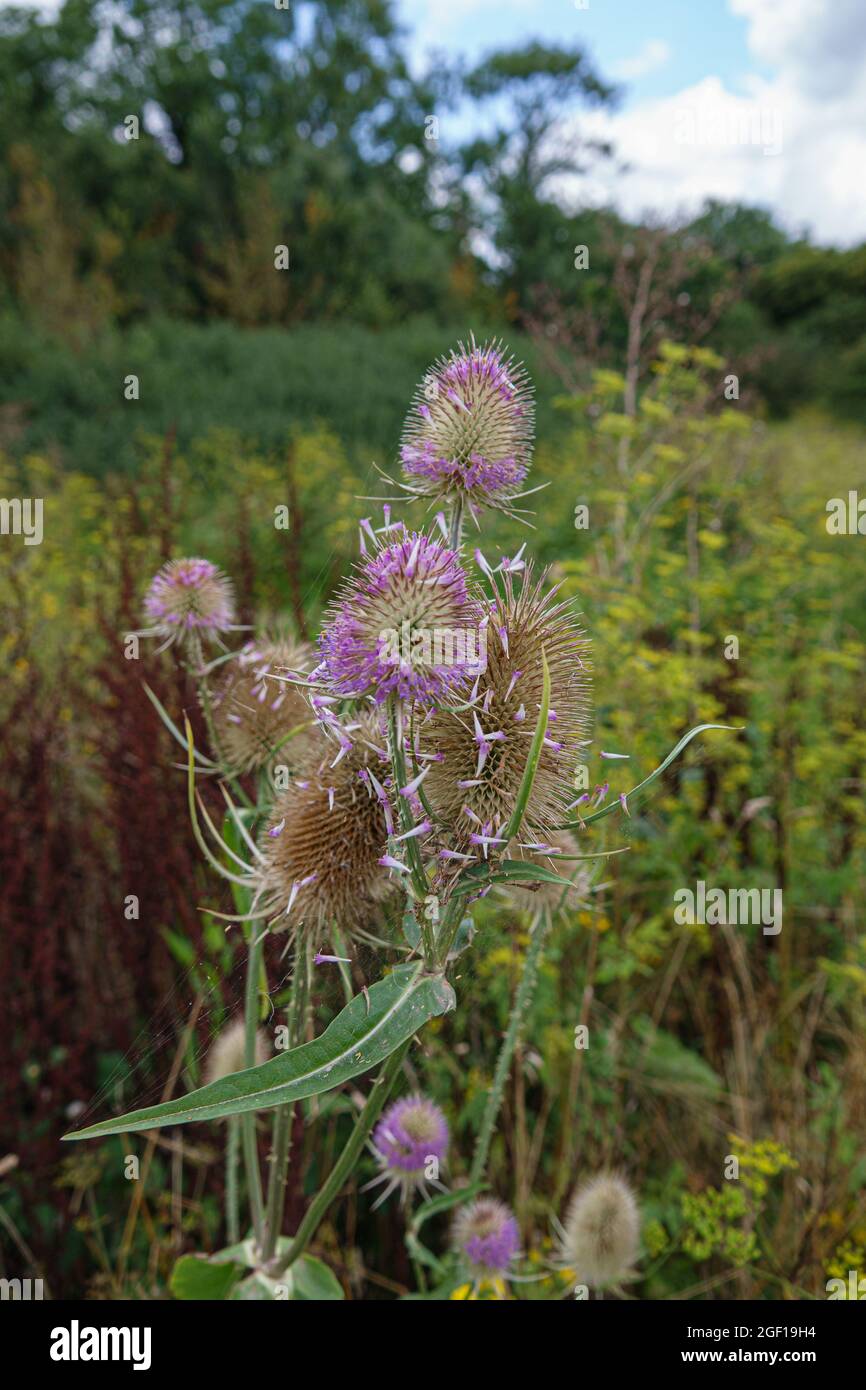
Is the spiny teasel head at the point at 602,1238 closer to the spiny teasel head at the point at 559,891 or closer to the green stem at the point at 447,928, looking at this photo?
the spiny teasel head at the point at 559,891

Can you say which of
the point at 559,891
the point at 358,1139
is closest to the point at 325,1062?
the point at 358,1139

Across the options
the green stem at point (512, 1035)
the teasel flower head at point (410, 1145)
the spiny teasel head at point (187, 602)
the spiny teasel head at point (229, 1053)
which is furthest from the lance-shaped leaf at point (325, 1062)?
the spiny teasel head at point (229, 1053)

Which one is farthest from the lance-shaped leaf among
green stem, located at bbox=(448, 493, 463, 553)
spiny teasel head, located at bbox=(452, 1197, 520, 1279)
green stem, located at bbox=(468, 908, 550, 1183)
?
spiny teasel head, located at bbox=(452, 1197, 520, 1279)

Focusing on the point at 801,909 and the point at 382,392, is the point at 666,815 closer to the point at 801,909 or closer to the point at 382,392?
the point at 801,909

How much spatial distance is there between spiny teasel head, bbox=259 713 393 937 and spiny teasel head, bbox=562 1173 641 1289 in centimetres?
127

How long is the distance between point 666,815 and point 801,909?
633 mm

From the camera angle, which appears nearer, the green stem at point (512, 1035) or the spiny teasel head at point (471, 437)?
the spiny teasel head at point (471, 437)

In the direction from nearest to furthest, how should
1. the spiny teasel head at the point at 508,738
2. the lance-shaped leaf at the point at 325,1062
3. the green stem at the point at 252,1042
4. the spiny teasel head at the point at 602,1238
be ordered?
the lance-shaped leaf at the point at 325,1062
the spiny teasel head at the point at 508,738
the green stem at the point at 252,1042
the spiny teasel head at the point at 602,1238

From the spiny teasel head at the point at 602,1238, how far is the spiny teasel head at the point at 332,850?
1.27m

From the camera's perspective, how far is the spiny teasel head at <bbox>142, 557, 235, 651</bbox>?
1.41m

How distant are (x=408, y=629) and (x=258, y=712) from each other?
1.74 ft

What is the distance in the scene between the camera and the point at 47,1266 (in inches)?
86.8

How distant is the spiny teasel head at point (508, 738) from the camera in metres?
0.95
